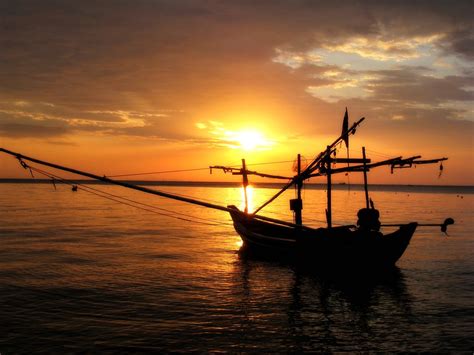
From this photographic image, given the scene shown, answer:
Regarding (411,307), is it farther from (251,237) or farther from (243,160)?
(243,160)

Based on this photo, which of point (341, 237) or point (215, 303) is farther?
point (341, 237)

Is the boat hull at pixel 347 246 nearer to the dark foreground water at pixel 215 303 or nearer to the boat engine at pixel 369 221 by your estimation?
the boat engine at pixel 369 221

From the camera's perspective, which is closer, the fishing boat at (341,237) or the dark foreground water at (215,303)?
the dark foreground water at (215,303)

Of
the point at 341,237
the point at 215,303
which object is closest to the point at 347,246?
the point at 341,237

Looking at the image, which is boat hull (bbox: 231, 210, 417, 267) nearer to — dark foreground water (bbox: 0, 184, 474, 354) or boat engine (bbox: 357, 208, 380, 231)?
boat engine (bbox: 357, 208, 380, 231)

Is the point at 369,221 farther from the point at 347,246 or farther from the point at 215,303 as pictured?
the point at 215,303

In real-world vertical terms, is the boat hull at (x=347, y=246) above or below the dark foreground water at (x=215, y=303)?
above

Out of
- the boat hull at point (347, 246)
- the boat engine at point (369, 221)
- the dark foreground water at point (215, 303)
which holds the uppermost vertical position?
the boat engine at point (369, 221)

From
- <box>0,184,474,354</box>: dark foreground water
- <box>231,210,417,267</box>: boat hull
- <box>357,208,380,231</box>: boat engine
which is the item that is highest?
<box>357,208,380,231</box>: boat engine

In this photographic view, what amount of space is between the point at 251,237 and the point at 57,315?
17119mm

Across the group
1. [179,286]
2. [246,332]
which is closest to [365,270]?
[179,286]

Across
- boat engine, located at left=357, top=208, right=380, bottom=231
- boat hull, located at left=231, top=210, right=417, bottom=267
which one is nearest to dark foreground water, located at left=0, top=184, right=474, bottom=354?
boat hull, located at left=231, top=210, right=417, bottom=267

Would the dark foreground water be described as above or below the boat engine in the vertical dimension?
below

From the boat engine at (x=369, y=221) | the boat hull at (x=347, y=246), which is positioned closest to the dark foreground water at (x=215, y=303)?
the boat hull at (x=347, y=246)
